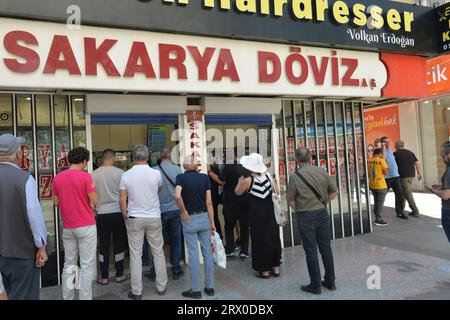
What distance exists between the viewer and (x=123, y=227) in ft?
17.7

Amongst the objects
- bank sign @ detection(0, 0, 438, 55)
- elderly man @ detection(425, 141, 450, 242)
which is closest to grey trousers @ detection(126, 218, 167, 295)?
bank sign @ detection(0, 0, 438, 55)

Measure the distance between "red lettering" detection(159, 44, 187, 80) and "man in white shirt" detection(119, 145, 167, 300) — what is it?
1.14 m

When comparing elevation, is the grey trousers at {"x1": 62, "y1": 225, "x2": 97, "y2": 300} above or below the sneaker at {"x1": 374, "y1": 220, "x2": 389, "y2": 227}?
above

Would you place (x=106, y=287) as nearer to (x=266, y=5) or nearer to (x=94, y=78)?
(x=94, y=78)

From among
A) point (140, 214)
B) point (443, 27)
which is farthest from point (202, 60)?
point (443, 27)

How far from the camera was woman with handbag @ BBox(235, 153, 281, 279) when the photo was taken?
205 inches

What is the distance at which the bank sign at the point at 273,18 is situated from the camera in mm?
4793

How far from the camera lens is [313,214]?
4.76 meters

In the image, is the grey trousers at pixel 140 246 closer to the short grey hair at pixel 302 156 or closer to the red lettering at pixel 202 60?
the short grey hair at pixel 302 156

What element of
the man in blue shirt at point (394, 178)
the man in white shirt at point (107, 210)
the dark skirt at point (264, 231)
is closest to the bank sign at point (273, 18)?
the man in white shirt at point (107, 210)

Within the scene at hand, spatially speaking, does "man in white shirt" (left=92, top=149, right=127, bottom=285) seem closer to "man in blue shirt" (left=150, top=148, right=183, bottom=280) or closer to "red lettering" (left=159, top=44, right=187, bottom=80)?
"man in blue shirt" (left=150, top=148, right=183, bottom=280)

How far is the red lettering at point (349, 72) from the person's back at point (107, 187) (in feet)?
12.5

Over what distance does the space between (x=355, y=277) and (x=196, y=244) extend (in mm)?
2158
